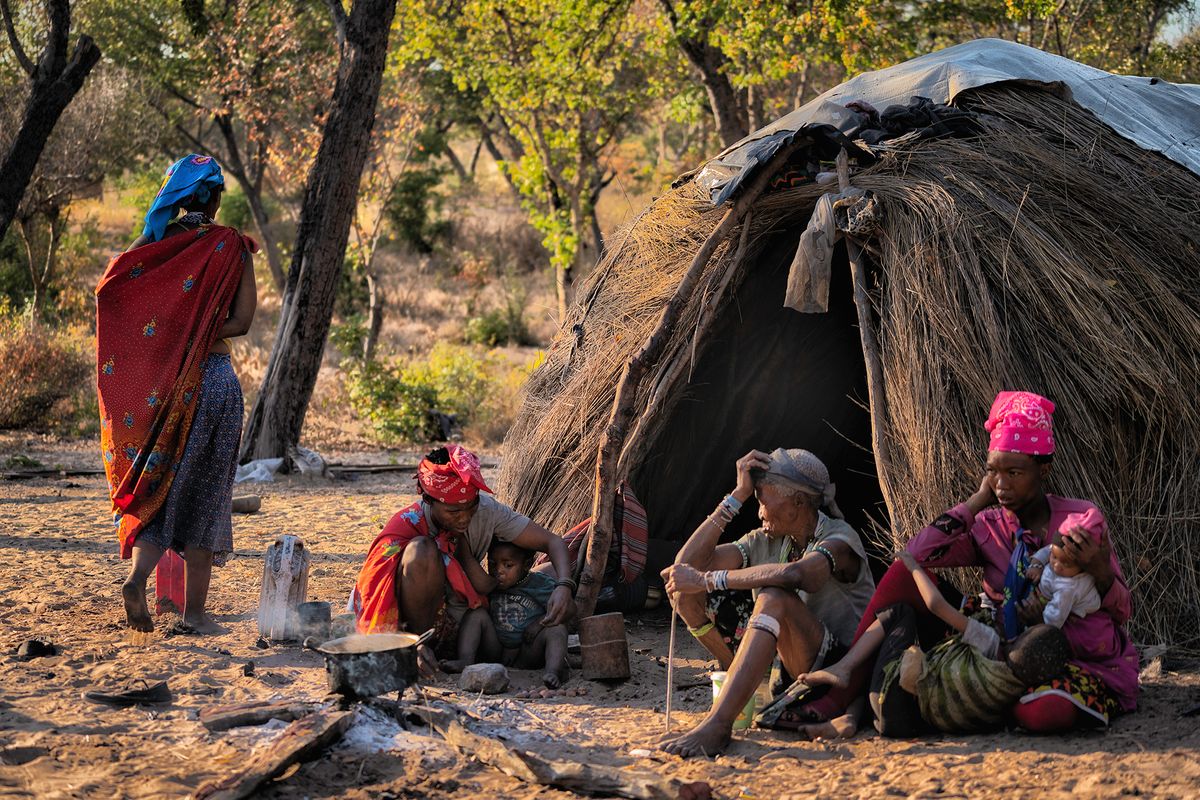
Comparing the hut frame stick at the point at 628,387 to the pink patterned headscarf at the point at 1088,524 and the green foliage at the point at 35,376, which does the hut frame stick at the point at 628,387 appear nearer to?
the pink patterned headscarf at the point at 1088,524

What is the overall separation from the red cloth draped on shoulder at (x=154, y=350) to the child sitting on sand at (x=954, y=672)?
9.43 feet

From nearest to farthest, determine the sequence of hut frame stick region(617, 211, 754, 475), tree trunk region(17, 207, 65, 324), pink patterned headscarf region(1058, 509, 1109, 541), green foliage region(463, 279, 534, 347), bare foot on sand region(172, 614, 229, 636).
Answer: pink patterned headscarf region(1058, 509, 1109, 541) → bare foot on sand region(172, 614, 229, 636) → hut frame stick region(617, 211, 754, 475) → tree trunk region(17, 207, 65, 324) → green foliage region(463, 279, 534, 347)

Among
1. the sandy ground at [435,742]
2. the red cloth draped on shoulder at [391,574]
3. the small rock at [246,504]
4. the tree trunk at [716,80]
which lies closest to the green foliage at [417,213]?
the tree trunk at [716,80]

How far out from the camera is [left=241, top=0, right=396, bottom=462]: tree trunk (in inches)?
352

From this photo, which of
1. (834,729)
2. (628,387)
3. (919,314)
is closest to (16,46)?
(628,387)

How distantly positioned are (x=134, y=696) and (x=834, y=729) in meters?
2.40

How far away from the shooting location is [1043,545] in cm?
392

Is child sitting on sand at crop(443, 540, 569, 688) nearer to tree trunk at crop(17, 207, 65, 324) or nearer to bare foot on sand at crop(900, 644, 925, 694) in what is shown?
bare foot on sand at crop(900, 644, 925, 694)

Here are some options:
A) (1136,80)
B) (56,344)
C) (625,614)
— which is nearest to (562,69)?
(56,344)

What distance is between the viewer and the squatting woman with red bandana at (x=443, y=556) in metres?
4.63

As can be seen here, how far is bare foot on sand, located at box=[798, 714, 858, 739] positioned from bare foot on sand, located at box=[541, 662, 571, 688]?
1.06 metres

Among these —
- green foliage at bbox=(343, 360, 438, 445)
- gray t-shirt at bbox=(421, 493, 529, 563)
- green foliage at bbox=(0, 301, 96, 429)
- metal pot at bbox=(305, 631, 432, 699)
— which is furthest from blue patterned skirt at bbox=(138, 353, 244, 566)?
green foliage at bbox=(0, 301, 96, 429)

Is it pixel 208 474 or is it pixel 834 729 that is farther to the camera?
pixel 208 474

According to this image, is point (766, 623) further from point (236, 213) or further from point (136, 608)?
point (236, 213)
